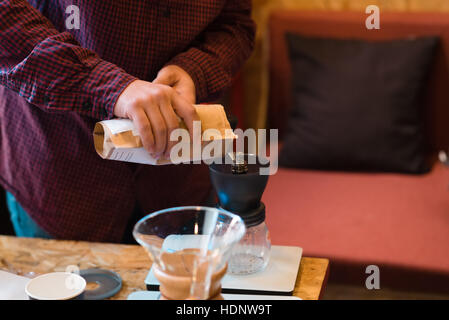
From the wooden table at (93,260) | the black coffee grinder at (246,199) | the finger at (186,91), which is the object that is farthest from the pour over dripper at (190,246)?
the finger at (186,91)

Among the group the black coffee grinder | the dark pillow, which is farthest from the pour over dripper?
the dark pillow

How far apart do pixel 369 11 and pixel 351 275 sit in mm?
1102

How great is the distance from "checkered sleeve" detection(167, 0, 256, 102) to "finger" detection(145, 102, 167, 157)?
0.26m

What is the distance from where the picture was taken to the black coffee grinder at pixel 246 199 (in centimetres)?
92

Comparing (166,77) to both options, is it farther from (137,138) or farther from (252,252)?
(252,252)

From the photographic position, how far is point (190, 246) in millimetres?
811

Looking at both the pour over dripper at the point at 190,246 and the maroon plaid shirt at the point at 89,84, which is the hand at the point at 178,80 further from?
the pour over dripper at the point at 190,246

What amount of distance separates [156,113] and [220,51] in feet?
1.32

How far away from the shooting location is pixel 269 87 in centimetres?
247

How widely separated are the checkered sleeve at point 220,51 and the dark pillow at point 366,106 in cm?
83

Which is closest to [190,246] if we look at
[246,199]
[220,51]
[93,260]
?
[246,199]

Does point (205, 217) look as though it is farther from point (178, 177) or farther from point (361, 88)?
point (361, 88)
